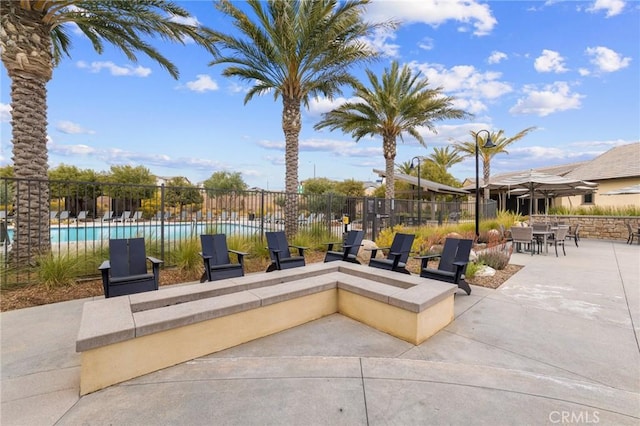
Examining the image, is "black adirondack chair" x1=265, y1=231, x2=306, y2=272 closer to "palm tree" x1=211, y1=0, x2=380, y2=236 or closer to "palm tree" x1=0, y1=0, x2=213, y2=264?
"palm tree" x1=211, y1=0, x2=380, y2=236

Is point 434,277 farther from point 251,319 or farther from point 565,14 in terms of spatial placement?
point 565,14

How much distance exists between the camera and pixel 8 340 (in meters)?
3.74

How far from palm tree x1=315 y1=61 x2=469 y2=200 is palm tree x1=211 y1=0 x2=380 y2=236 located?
4.23m

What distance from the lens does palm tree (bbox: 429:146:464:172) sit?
3581 centimetres

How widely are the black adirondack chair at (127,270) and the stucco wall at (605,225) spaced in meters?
20.0

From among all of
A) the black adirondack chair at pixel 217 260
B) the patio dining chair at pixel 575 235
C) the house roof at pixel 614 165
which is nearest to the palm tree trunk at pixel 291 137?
the black adirondack chair at pixel 217 260

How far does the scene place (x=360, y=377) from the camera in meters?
2.96

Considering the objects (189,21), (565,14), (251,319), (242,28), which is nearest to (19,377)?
(251,319)

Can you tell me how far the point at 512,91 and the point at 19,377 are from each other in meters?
18.6

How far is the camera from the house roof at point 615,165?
2189cm

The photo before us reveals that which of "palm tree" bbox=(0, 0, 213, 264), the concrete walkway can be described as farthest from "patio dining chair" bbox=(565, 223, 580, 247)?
"palm tree" bbox=(0, 0, 213, 264)

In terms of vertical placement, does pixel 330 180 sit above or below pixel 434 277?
above

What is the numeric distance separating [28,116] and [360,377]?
8.27m
